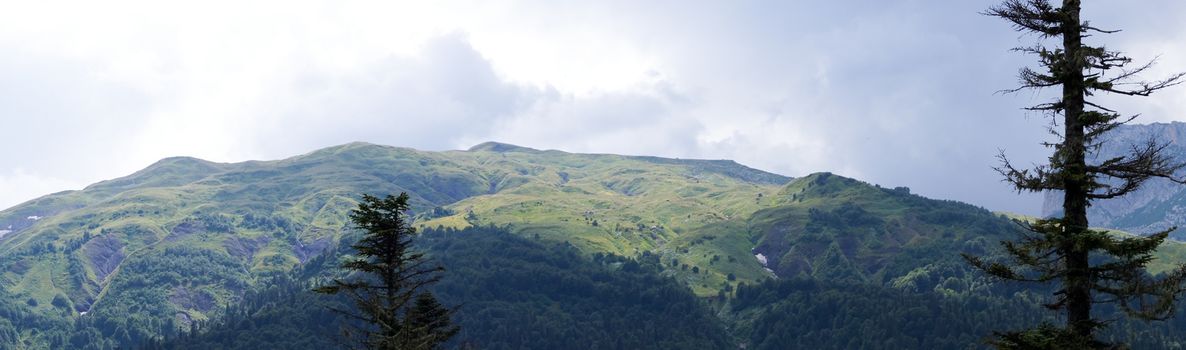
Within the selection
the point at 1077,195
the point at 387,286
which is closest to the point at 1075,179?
the point at 1077,195

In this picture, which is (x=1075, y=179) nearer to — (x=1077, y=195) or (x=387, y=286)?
(x=1077, y=195)

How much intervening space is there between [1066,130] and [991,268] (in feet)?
17.1

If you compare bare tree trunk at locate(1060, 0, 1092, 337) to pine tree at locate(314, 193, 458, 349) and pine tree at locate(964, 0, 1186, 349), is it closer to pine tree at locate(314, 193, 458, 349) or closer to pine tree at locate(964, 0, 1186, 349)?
pine tree at locate(964, 0, 1186, 349)

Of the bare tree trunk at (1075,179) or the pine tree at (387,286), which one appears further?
the pine tree at (387,286)

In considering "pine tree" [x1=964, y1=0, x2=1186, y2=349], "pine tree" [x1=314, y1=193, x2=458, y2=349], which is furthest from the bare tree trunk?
"pine tree" [x1=314, y1=193, x2=458, y2=349]

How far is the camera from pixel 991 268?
1261 inches

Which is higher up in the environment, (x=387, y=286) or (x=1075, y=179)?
(x=1075, y=179)

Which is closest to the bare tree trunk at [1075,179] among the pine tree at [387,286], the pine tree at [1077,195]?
the pine tree at [1077,195]

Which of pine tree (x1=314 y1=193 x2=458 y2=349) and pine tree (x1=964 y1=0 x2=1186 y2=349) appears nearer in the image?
pine tree (x1=964 y1=0 x2=1186 y2=349)

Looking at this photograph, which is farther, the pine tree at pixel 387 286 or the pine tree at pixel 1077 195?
the pine tree at pixel 387 286

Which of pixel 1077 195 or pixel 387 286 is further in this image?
pixel 387 286

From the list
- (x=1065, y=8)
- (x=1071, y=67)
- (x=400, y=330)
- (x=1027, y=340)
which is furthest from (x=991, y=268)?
(x=400, y=330)

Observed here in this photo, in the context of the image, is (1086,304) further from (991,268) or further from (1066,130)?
(1066,130)

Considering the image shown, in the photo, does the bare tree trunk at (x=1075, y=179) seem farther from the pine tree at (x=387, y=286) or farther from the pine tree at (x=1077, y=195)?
the pine tree at (x=387, y=286)
